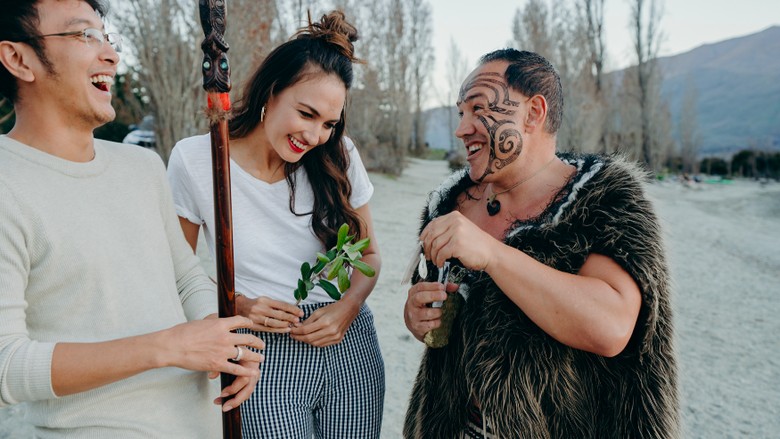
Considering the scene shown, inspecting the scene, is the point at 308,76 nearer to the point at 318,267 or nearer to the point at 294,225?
the point at 294,225

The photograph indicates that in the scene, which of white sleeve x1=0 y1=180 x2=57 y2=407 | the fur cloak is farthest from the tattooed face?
white sleeve x1=0 y1=180 x2=57 y2=407

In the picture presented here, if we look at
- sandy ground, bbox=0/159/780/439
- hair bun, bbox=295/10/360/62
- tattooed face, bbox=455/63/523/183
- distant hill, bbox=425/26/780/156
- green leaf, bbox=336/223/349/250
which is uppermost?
distant hill, bbox=425/26/780/156

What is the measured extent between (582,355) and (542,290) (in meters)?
0.35

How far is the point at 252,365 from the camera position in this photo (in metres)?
1.48

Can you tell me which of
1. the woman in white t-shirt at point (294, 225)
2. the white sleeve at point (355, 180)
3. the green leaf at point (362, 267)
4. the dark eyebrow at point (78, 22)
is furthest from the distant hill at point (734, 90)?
the dark eyebrow at point (78, 22)

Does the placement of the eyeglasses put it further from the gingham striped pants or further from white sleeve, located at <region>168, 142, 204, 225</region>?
the gingham striped pants

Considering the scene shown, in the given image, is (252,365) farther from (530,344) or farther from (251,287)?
(530,344)

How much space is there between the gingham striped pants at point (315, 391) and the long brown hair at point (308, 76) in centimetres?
37

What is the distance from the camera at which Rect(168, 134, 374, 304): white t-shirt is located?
6.74 ft

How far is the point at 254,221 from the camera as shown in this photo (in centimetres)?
209

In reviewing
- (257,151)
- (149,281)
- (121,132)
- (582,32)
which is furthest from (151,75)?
(582,32)

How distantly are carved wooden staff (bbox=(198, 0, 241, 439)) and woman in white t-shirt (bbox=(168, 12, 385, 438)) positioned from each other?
443mm

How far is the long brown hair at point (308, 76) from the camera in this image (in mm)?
2105

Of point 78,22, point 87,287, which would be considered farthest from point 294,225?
point 78,22
